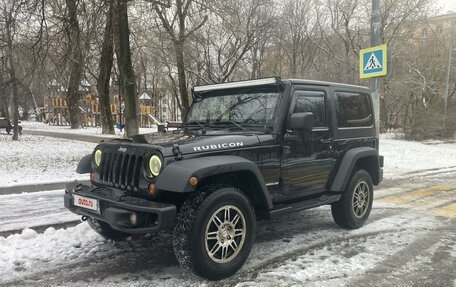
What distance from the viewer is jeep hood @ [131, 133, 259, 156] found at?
4.06 metres

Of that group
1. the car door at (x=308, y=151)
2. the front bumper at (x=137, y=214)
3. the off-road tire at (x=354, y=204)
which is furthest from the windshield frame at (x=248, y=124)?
the off-road tire at (x=354, y=204)

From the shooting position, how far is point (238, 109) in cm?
519

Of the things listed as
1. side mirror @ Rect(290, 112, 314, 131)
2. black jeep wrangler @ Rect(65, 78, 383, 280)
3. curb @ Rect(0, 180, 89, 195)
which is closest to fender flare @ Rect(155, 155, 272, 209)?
black jeep wrangler @ Rect(65, 78, 383, 280)

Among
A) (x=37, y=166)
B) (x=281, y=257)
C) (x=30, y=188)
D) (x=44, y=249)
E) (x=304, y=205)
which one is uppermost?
(x=37, y=166)

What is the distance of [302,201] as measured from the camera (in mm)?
5262

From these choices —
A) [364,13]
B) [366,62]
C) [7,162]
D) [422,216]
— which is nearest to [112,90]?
[364,13]

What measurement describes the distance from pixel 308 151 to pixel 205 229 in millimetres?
1886

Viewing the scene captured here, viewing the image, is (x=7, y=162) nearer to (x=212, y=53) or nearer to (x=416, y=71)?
(x=212, y=53)

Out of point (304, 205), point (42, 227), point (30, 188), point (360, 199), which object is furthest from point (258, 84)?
point (30, 188)

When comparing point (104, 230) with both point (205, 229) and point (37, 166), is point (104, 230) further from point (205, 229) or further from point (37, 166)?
point (37, 166)

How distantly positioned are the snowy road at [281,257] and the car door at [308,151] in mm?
734

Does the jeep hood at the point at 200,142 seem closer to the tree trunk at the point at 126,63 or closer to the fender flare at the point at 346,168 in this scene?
the fender flare at the point at 346,168

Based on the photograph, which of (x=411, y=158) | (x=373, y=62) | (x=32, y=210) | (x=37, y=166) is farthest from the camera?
(x=411, y=158)

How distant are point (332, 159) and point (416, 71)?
1064 inches
